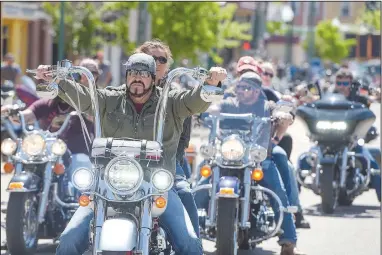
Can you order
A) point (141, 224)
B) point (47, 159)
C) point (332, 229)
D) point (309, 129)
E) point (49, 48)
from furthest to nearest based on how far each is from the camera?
point (49, 48), point (309, 129), point (332, 229), point (47, 159), point (141, 224)

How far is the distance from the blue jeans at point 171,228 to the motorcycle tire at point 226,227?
197 centimetres

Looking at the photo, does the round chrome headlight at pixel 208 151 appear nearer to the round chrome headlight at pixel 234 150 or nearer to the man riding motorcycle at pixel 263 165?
the round chrome headlight at pixel 234 150

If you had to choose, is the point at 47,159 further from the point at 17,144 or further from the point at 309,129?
the point at 309,129

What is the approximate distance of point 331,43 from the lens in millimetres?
100500

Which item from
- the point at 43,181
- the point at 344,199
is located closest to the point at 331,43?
the point at 344,199

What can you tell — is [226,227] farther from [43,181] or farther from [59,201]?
[43,181]

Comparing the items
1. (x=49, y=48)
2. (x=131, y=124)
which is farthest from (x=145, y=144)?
(x=49, y=48)

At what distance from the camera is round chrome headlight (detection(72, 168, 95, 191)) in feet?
20.4

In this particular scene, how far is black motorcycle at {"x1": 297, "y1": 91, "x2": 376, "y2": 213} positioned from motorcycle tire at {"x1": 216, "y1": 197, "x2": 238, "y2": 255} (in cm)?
464

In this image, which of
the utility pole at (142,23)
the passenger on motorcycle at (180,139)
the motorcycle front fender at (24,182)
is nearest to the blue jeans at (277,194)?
the motorcycle front fender at (24,182)

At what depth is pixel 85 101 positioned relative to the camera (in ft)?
21.9

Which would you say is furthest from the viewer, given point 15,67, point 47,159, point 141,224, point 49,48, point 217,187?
point 49,48

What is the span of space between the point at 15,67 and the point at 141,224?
15668 millimetres

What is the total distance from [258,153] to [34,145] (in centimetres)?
199
